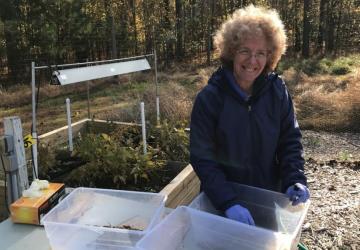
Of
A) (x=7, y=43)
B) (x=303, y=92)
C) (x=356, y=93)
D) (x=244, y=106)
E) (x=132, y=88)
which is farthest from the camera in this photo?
(x=7, y=43)

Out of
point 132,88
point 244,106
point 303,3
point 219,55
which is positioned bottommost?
point 132,88

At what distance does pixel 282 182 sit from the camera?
216 centimetres

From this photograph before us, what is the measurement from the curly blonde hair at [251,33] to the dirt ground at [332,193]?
6.45ft

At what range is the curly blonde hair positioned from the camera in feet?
6.56

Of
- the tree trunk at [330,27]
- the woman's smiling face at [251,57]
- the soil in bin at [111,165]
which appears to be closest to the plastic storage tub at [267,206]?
the woman's smiling face at [251,57]

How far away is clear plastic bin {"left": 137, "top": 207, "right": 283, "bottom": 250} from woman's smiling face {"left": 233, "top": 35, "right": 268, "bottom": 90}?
0.67 meters

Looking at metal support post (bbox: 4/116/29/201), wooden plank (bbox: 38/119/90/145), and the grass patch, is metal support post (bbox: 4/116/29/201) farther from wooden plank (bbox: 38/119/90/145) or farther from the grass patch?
the grass patch

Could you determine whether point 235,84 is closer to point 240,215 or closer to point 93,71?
point 240,215

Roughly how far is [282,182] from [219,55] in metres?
0.67

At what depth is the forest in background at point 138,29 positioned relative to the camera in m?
12.7

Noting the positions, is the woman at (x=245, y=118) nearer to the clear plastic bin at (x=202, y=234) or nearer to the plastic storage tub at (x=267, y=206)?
the plastic storage tub at (x=267, y=206)

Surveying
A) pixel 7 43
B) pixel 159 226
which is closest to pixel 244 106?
pixel 159 226

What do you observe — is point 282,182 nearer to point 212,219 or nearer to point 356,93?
point 212,219

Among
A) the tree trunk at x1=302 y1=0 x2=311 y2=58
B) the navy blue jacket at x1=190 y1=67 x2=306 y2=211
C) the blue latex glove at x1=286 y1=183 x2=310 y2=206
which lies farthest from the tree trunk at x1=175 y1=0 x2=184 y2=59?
the blue latex glove at x1=286 y1=183 x2=310 y2=206
